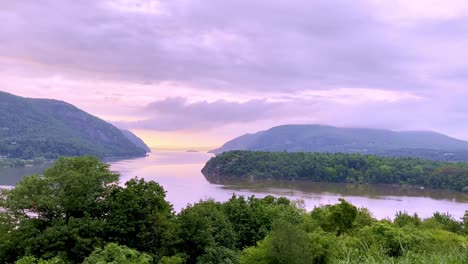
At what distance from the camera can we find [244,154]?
103 metres

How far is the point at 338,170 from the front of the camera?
89.6 metres

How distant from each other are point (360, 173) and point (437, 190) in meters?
16.4

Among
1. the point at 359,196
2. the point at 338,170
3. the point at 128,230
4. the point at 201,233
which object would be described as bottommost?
the point at 359,196

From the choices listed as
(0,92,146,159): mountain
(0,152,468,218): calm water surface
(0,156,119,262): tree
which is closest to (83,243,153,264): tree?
(0,156,119,262): tree

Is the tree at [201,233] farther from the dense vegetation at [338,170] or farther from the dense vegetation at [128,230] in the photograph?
the dense vegetation at [338,170]

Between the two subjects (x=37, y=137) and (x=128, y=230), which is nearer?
(x=128, y=230)

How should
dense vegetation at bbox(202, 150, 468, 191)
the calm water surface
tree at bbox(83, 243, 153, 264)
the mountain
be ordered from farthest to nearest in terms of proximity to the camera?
the mountain, dense vegetation at bbox(202, 150, 468, 191), the calm water surface, tree at bbox(83, 243, 153, 264)

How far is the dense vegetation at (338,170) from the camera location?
80.2m

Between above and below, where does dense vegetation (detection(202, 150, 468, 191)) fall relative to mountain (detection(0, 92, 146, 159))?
below

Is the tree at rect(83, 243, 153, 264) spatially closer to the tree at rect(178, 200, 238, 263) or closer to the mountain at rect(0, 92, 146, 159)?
the tree at rect(178, 200, 238, 263)

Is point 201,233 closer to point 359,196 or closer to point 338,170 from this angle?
point 359,196

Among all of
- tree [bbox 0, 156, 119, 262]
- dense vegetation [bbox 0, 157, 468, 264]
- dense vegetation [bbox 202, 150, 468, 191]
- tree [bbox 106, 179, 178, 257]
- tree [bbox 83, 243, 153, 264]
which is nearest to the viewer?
tree [bbox 83, 243, 153, 264]

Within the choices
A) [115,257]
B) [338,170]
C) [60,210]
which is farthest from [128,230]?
[338,170]

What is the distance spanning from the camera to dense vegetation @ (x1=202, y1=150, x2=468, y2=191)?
Answer: 80.2 metres
